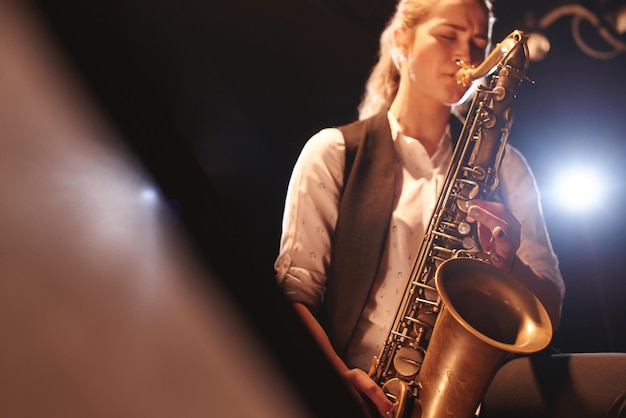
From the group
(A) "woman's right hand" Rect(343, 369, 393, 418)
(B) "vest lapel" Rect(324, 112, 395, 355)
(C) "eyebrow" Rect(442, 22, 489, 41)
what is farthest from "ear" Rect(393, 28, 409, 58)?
(A) "woman's right hand" Rect(343, 369, 393, 418)

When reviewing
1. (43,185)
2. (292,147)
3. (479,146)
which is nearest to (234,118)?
(292,147)

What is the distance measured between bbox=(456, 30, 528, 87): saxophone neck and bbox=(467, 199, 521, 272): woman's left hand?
318 mm

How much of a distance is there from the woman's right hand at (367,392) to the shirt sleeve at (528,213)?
1.61 feet

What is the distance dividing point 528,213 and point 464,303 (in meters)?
0.37

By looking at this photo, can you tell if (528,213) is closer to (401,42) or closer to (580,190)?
(580,190)

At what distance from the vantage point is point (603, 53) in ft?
5.32

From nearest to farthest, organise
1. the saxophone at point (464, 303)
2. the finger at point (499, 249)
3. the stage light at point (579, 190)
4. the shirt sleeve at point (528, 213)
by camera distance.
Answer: the saxophone at point (464, 303)
the finger at point (499, 249)
the shirt sleeve at point (528, 213)
the stage light at point (579, 190)

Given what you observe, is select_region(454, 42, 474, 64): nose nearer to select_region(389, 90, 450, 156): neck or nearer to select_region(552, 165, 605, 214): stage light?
select_region(389, 90, 450, 156): neck

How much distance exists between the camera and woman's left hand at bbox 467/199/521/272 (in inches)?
50.9

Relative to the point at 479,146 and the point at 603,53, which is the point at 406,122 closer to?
the point at 479,146

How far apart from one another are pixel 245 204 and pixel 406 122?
1.50 feet

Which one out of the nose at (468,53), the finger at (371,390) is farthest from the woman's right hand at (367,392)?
the nose at (468,53)

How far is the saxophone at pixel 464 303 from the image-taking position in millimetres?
1151

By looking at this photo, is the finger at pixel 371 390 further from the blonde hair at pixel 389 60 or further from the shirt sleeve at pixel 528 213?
the blonde hair at pixel 389 60
